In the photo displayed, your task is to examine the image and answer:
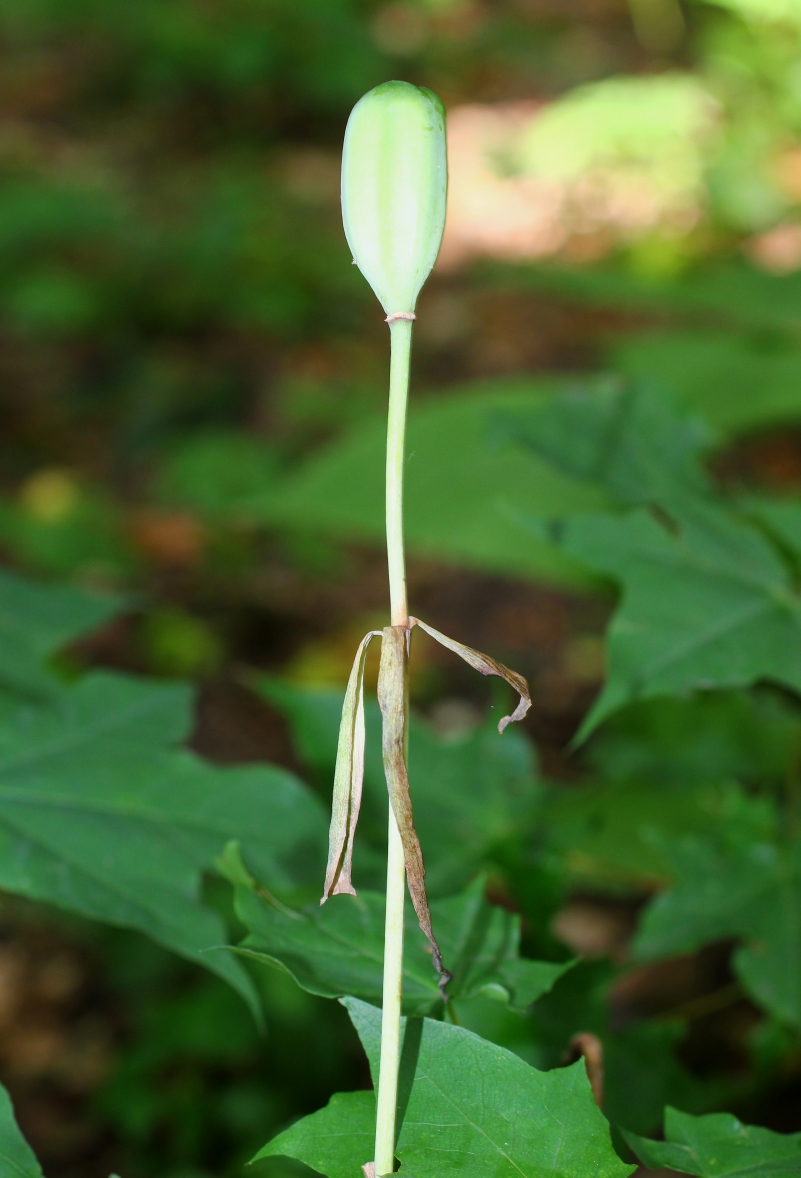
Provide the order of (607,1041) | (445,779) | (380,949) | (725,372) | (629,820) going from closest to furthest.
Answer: (380,949) < (607,1041) < (445,779) < (629,820) < (725,372)

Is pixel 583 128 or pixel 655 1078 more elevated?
pixel 583 128

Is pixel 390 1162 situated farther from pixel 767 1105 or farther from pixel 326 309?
A: pixel 326 309

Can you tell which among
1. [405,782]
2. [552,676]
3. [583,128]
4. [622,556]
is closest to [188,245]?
[583,128]

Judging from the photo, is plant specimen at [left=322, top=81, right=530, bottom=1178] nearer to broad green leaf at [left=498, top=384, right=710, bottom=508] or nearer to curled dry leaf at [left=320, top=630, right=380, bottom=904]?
curled dry leaf at [left=320, top=630, right=380, bottom=904]

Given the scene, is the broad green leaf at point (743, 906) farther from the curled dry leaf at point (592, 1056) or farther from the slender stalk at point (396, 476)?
the slender stalk at point (396, 476)

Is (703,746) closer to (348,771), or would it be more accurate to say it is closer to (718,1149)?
(718,1149)

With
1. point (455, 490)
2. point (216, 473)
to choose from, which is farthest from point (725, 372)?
point (216, 473)

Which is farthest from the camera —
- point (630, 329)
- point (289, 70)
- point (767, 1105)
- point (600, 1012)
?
point (289, 70)

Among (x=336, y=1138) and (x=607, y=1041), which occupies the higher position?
(x=336, y=1138)

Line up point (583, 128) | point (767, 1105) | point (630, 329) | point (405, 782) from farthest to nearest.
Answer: point (583, 128), point (630, 329), point (767, 1105), point (405, 782)
